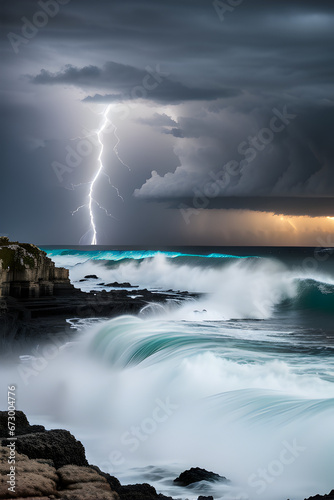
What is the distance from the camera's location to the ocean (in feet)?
26.3

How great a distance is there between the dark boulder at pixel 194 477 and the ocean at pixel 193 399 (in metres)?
0.17

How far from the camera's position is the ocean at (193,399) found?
26.3 ft

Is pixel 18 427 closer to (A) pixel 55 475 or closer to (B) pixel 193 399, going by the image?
(A) pixel 55 475

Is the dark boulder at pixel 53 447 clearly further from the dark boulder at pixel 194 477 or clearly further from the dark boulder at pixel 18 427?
the dark boulder at pixel 194 477

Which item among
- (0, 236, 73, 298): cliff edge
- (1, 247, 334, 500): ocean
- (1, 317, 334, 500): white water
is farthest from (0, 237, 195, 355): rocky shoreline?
(1, 317, 334, 500): white water

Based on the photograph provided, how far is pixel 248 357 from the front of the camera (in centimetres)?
1430

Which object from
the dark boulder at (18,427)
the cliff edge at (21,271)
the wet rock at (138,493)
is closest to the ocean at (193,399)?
the wet rock at (138,493)

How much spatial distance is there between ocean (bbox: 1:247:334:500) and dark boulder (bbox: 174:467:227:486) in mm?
166

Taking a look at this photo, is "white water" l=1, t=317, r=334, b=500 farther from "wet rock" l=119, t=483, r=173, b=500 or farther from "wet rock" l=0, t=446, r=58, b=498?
"wet rock" l=0, t=446, r=58, b=498

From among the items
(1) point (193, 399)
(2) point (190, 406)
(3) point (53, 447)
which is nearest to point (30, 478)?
(3) point (53, 447)

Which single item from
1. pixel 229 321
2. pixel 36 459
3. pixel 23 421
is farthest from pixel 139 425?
pixel 229 321

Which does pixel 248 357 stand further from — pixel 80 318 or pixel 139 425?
pixel 80 318

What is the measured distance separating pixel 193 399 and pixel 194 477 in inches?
154

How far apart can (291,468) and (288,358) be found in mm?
6892
